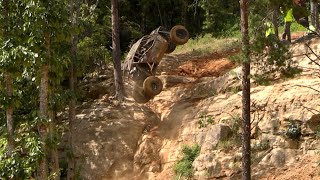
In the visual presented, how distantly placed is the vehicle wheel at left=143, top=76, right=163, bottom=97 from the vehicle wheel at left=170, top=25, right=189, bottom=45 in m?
2.15

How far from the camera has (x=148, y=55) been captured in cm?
2041

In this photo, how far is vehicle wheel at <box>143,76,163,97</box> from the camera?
19.6m

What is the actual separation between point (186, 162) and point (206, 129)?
4.99 feet

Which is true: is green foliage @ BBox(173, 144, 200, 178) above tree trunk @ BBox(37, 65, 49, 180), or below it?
below

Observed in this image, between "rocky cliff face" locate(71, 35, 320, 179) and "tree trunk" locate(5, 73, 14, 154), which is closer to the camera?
"tree trunk" locate(5, 73, 14, 154)

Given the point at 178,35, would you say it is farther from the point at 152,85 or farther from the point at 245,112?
the point at 245,112

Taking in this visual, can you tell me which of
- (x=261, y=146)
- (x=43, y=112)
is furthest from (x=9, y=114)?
(x=261, y=146)

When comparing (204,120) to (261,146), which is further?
(204,120)

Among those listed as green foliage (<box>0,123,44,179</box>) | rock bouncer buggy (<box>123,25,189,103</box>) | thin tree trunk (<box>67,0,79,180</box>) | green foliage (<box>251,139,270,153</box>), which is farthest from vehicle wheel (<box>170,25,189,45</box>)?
green foliage (<box>0,123,44,179</box>)

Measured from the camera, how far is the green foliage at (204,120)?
17948mm

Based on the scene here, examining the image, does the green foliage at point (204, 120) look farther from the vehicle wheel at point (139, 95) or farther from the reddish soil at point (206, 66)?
the reddish soil at point (206, 66)

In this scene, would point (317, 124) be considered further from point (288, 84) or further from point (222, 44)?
point (222, 44)

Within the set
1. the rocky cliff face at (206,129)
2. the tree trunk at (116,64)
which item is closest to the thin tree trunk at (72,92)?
the rocky cliff face at (206,129)

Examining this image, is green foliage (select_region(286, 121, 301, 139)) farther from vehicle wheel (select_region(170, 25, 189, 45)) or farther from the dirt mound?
vehicle wheel (select_region(170, 25, 189, 45))
